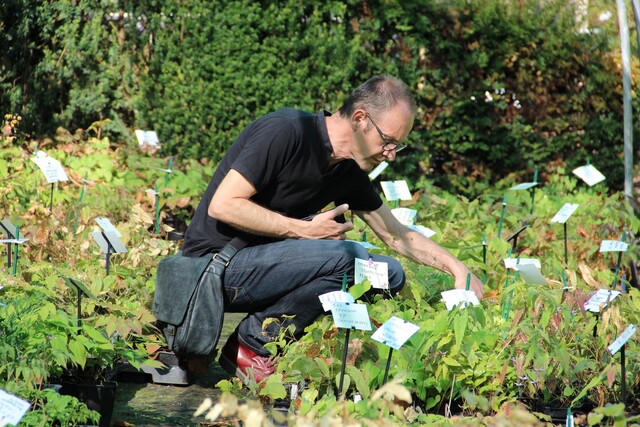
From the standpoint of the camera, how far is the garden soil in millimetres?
3156

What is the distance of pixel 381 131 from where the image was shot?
3480 millimetres

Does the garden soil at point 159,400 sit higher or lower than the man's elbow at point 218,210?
lower

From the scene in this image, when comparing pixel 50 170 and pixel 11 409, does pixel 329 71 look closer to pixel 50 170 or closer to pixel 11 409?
pixel 50 170

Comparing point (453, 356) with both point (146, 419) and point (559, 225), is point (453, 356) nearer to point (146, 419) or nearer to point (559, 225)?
point (146, 419)

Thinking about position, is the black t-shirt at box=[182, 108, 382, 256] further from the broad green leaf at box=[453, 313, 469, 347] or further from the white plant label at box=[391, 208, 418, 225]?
the broad green leaf at box=[453, 313, 469, 347]

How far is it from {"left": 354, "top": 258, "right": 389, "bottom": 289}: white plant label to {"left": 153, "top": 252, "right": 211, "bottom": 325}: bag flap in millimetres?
625

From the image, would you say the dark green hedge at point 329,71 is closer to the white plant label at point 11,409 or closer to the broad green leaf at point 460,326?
the broad green leaf at point 460,326

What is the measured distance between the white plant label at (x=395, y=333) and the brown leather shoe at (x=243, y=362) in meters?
0.73

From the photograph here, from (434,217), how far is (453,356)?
2792mm

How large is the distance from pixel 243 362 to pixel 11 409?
4.80 ft

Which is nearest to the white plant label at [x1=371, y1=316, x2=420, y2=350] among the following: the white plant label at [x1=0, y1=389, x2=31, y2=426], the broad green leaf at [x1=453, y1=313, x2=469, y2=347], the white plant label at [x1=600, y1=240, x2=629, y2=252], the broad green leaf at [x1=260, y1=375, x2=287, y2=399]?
the broad green leaf at [x1=453, y1=313, x2=469, y2=347]

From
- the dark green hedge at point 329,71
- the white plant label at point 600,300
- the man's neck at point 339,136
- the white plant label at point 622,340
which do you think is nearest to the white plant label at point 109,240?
the man's neck at point 339,136

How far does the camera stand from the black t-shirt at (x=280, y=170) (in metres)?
3.47

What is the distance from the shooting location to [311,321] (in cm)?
350
